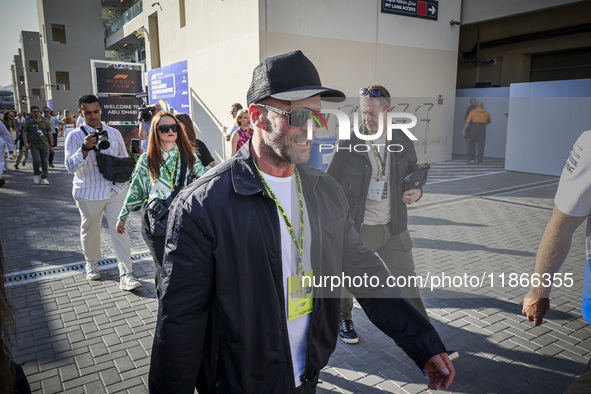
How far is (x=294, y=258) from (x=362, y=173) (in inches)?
75.3

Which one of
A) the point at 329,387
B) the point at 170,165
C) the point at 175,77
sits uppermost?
the point at 175,77

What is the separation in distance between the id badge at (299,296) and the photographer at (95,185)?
3.70m

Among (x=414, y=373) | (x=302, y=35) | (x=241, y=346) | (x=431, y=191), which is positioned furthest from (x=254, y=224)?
(x=302, y=35)

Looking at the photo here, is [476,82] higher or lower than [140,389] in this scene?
higher

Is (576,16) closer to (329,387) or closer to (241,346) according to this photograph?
(329,387)

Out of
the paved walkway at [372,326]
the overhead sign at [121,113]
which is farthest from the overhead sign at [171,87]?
the paved walkway at [372,326]

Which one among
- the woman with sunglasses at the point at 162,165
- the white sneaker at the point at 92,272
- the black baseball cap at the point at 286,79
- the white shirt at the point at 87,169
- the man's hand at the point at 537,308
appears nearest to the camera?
the black baseball cap at the point at 286,79

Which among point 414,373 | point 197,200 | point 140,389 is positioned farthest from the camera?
point 414,373

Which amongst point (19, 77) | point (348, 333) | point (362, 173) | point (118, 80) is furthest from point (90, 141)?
point (19, 77)

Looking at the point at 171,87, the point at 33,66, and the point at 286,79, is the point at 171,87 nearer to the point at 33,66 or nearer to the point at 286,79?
the point at 286,79

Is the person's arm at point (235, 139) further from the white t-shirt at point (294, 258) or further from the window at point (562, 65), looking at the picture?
the window at point (562, 65)

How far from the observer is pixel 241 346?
1666 millimetres

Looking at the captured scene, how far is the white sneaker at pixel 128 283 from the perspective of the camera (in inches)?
196

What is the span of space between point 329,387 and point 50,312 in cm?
308
